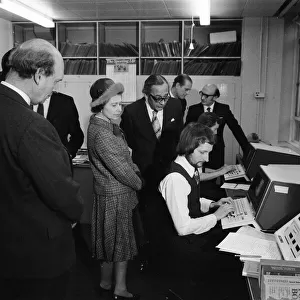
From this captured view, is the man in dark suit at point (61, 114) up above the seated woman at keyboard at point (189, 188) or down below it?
above

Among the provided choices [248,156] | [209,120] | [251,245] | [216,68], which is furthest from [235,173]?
[216,68]

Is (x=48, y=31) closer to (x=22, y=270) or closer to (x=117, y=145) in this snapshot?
(x=117, y=145)

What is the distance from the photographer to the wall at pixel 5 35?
6043 millimetres

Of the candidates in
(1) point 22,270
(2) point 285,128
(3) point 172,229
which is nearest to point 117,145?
(3) point 172,229

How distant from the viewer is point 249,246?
1.83m

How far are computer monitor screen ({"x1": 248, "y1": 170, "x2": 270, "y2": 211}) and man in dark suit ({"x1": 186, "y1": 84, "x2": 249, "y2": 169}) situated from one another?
1336 millimetres

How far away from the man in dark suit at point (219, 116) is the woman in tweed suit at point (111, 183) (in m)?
1.49

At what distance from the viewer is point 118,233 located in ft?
8.14

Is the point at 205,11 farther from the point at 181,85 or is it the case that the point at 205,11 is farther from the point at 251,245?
the point at 251,245

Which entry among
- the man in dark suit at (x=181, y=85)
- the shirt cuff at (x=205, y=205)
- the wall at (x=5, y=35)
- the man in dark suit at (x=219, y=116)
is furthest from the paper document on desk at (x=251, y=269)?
the wall at (x=5, y=35)

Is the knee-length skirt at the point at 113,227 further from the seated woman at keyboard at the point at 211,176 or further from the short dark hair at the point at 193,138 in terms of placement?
the seated woman at keyboard at the point at 211,176

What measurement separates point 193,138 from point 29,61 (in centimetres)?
118

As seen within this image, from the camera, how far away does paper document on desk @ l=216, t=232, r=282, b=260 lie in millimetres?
1746

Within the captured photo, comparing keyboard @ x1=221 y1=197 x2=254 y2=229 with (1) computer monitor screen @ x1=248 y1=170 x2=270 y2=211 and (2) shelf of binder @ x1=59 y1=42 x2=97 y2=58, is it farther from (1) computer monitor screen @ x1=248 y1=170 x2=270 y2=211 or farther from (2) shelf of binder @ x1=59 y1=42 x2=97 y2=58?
(2) shelf of binder @ x1=59 y1=42 x2=97 y2=58
